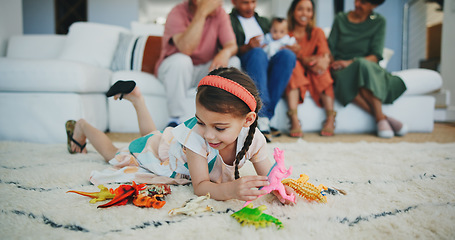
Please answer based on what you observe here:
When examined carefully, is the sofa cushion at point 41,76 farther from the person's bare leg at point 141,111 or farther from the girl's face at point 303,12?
the girl's face at point 303,12

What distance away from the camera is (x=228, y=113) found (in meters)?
0.62

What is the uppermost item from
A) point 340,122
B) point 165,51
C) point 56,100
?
point 165,51

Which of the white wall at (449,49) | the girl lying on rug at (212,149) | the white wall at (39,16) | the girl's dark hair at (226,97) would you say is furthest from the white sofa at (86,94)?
the white wall at (39,16)

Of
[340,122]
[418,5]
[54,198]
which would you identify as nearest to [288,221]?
[54,198]

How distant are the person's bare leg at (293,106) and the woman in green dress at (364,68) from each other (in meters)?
0.32

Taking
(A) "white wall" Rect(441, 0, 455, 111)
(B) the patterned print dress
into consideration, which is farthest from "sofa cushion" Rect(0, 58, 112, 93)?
(A) "white wall" Rect(441, 0, 455, 111)

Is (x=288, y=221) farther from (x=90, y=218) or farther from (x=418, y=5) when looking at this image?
(x=418, y=5)

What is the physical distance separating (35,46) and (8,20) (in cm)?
28

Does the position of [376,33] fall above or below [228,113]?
above

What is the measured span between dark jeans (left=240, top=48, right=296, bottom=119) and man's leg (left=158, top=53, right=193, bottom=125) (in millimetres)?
390

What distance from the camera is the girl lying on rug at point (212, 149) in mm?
619

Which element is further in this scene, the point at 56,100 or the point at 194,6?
the point at 194,6

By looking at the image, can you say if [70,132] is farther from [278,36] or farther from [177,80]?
[278,36]

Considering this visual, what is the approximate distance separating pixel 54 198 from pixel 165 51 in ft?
4.29
